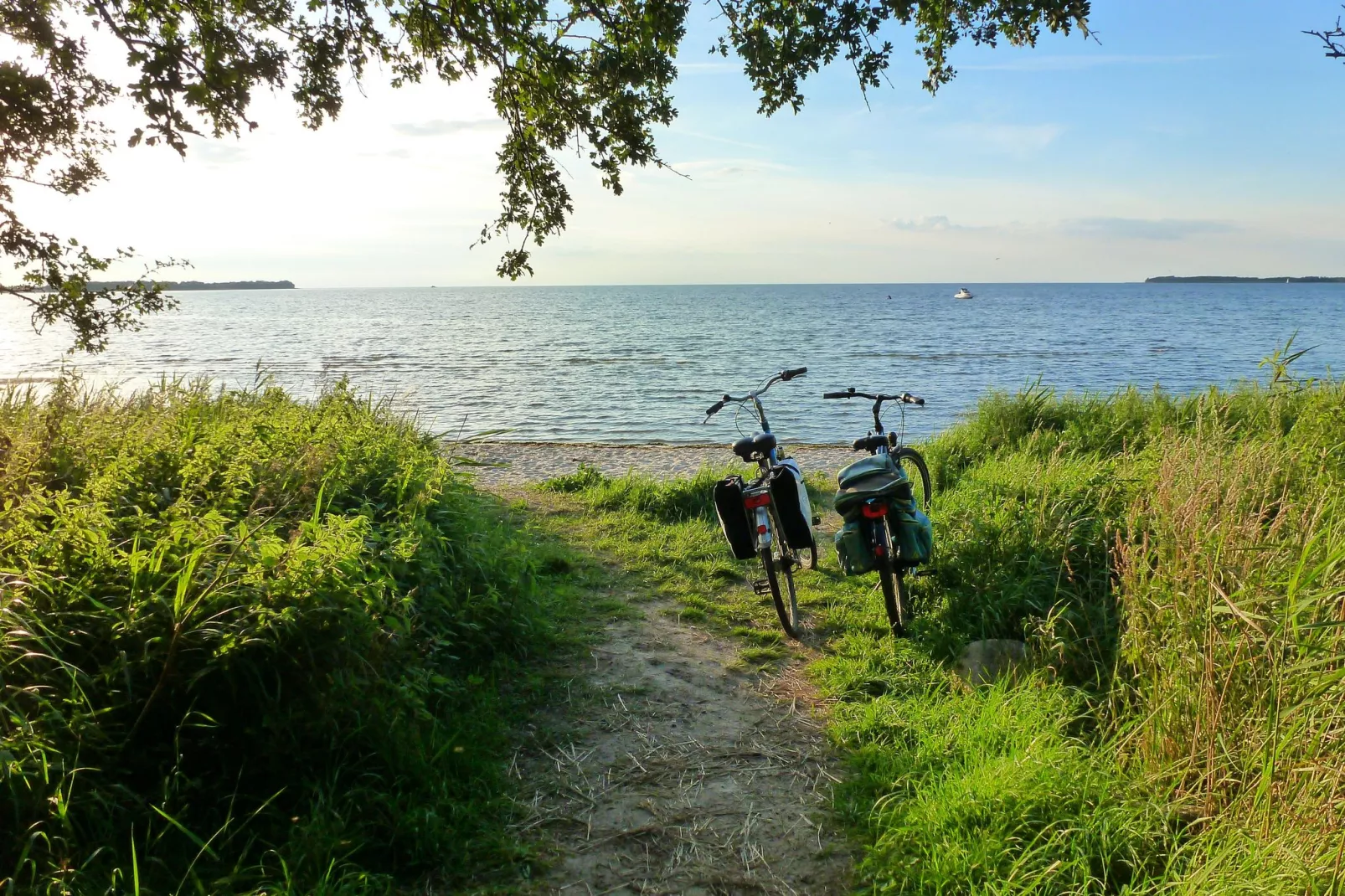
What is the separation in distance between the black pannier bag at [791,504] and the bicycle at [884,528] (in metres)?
0.26

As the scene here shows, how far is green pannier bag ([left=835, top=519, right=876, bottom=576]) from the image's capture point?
202 inches

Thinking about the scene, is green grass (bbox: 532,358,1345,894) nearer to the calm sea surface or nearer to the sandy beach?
the calm sea surface

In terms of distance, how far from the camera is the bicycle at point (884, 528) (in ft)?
16.7

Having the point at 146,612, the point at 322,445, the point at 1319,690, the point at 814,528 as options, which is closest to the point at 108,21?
the point at 322,445

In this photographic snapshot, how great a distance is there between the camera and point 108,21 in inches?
237

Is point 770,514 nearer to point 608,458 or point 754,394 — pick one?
point 754,394

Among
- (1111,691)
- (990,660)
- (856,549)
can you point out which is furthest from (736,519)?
(1111,691)

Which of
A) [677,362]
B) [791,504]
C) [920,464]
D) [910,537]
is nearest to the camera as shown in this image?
[910,537]

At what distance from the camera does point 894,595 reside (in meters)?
5.12

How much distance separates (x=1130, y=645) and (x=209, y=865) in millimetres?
3931

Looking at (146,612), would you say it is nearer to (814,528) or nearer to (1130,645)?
(1130,645)

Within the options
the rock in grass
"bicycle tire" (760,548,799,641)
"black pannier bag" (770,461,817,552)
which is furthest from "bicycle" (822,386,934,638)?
the rock in grass

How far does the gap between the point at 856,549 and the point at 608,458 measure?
8214 mm

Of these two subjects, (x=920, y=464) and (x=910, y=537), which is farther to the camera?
(x=920, y=464)
